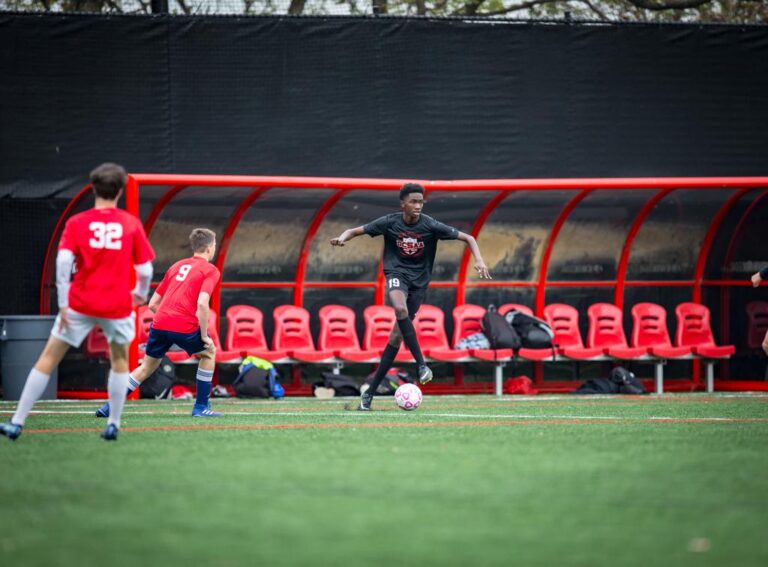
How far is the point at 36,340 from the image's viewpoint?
14633 millimetres

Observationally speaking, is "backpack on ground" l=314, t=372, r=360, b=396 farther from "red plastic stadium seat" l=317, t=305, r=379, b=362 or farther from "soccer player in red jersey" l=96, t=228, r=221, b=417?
"soccer player in red jersey" l=96, t=228, r=221, b=417

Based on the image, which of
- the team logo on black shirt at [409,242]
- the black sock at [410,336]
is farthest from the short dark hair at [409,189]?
the black sock at [410,336]

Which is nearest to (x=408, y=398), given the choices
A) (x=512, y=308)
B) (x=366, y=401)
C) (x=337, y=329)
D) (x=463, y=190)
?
(x=366, y=401)

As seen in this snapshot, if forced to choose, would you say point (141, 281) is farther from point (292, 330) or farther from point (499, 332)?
point (499, 332)

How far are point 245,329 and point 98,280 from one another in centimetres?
837

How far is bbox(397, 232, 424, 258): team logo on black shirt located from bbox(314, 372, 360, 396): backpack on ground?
182 inches

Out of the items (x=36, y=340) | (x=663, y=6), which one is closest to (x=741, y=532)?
(x=36, y=340)

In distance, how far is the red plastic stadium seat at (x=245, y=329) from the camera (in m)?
15.9

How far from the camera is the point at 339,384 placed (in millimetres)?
15680

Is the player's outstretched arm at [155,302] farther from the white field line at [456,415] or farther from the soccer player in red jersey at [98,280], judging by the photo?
the soccer player in red jersey at [98,280]

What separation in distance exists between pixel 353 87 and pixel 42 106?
4.18 metres

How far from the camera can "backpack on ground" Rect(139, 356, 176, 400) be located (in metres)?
14.8

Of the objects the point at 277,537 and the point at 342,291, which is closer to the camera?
the point at 277,537

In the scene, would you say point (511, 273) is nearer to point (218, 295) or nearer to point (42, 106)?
point (218, 295)
